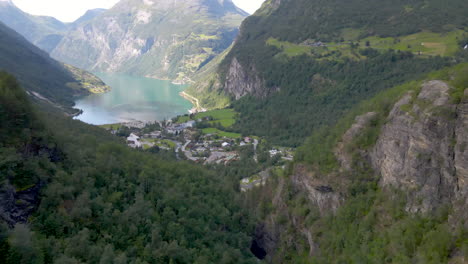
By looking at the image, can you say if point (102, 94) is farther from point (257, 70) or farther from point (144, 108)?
point (257, 70)

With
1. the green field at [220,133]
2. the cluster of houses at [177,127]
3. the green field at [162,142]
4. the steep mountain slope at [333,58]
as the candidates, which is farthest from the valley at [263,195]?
the cluster of houses at [177,127]

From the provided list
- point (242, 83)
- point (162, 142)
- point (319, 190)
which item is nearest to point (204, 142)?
point (162, 142)

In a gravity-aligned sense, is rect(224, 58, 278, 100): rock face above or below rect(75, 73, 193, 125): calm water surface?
above

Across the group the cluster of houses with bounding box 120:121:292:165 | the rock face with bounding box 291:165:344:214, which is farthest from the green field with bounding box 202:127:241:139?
the rock face with bounding box 291:165:344:214

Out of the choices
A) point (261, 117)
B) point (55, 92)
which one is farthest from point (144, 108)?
point (261, 117)

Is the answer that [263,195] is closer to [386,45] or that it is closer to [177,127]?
[177,127]

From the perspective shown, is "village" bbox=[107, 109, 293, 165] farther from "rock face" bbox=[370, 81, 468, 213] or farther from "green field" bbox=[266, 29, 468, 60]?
"rock face" bbox=[370, 81, 468, 213]
